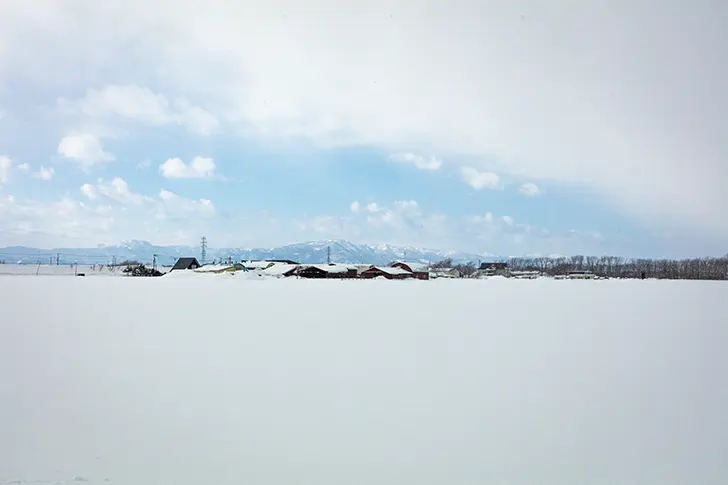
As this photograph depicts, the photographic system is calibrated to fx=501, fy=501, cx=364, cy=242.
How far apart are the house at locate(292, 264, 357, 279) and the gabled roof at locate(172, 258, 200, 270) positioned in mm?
20207

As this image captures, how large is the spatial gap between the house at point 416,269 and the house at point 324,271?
757 cm

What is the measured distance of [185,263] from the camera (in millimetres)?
78250

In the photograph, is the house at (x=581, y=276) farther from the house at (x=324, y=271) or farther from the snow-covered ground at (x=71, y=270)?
the snow-covered ground at (x=71, y=270)

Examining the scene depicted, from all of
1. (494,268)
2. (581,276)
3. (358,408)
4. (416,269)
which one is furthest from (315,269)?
(358,408)

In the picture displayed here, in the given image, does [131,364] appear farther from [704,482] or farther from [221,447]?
[704,482]

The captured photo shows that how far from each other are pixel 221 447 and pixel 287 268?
6621 centimetres

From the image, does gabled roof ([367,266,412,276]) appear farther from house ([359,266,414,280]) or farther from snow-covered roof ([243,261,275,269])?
snow-covered roof ([243,261,275,269])

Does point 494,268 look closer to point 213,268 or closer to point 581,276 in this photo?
point 581,276

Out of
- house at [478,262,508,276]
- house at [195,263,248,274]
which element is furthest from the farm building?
house at [478,262,508,276]

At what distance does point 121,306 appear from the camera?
18.5 metres

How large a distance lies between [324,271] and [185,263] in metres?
24.8

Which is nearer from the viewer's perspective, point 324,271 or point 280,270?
point 324,271

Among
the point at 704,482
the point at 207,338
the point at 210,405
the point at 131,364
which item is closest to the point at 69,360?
the point at 131,364

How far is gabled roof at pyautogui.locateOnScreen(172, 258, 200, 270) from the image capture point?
77.8 m
